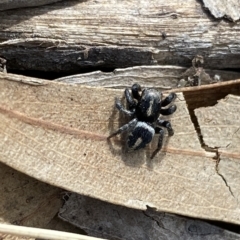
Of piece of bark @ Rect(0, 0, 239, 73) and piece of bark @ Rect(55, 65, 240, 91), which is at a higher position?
piece of bark @ Rect(0, 0, 239, 73)

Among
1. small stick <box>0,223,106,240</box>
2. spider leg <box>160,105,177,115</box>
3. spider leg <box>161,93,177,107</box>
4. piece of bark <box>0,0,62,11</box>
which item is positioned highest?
piece of bark <box>0,0,62,11</box>

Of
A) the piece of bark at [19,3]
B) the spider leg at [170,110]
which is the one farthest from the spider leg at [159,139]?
the piece of bark at [19,3]

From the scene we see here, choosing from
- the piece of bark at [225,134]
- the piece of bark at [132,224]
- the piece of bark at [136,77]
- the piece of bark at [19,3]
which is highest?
the piece of bark at [19,3]

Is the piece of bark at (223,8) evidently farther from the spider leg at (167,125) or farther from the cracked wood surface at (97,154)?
the spider leg at (167,125)

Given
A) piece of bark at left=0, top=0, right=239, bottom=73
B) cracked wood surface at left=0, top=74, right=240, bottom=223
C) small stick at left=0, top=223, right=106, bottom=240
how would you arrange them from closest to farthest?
small stick at left=0, top=223, right=106, bottom=240 < cracked wood surface at left=0, top=74, right=240, bottom=223 < piece of bark at left=0, top=0, right=239, bottom=73

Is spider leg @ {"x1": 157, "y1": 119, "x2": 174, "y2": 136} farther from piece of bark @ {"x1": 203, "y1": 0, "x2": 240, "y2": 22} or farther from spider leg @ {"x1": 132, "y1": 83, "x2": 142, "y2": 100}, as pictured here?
piece of bark @ {"x1": 203, "y1": 0, "x2": 240, "y2": 22}

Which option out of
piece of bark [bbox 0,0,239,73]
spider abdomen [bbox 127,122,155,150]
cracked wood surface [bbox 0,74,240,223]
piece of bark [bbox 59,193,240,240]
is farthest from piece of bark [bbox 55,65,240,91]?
piece of bark [bbox 59,193,240,240]

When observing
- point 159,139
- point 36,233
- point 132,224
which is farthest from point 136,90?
point 36,233
